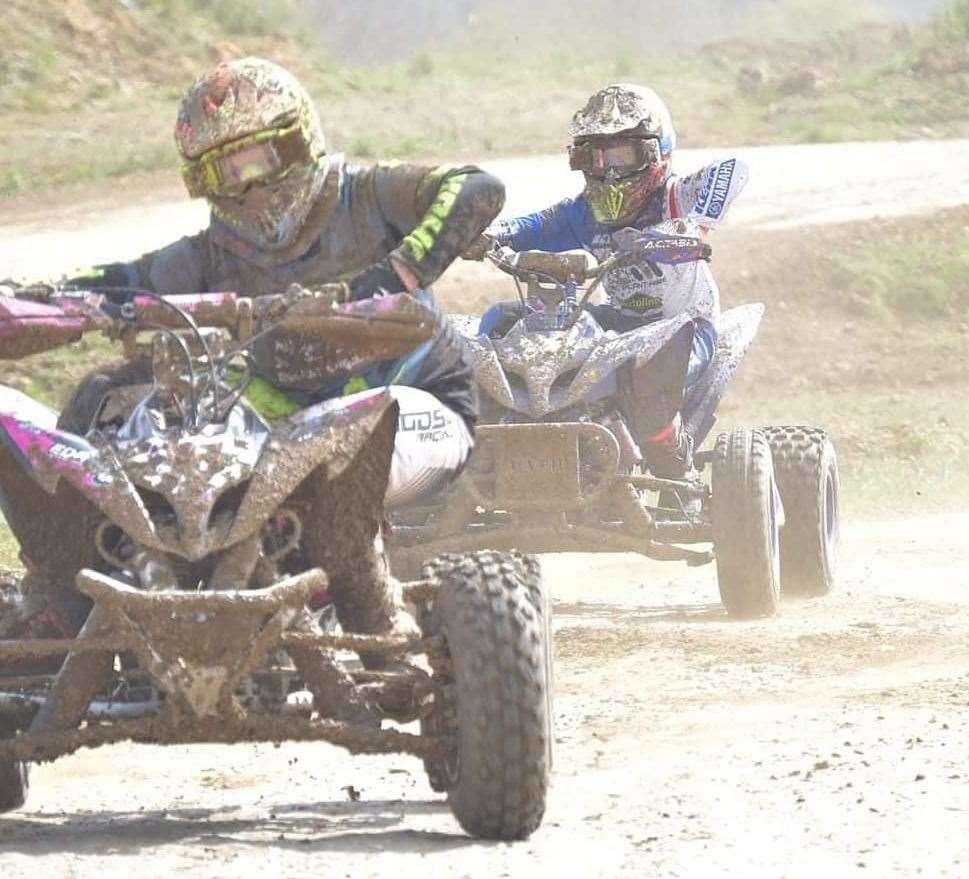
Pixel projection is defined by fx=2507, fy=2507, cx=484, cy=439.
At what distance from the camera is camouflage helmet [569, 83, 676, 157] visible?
35.5 ft

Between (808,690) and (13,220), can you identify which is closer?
(808,690)

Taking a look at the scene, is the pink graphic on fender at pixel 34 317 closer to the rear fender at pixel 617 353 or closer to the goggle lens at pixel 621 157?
the rear fender at pixel 617 353

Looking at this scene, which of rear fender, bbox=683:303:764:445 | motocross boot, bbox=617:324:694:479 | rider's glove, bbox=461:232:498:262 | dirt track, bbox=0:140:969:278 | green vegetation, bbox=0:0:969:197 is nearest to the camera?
rider's glove, bbox=461:232:498:262

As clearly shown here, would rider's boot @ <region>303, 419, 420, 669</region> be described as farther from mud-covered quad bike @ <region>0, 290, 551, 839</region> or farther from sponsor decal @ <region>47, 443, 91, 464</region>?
sponsor decal @ <region>47, 443, 91, 464</region>

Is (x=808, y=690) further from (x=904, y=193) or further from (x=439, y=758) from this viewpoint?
(x=904, y=193)

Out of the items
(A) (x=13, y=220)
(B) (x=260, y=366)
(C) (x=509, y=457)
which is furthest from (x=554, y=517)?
(A) (x=13, y=220)

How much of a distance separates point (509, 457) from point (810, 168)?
54.7ft

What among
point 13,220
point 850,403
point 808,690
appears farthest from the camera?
point 13,220

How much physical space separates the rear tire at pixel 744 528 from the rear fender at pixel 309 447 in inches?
177

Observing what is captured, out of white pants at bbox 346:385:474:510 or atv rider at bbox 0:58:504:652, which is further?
white pants at bbox 346:385:474:510

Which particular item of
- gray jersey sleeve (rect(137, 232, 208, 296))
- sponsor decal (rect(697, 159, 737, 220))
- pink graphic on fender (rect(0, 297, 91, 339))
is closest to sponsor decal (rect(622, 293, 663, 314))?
sponsor decal (rect(697, 159, 737, 220))

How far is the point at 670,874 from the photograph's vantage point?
16.7ft

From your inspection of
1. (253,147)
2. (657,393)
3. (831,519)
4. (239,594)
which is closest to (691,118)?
(831,519)

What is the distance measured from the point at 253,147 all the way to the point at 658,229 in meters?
4.61
